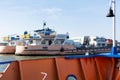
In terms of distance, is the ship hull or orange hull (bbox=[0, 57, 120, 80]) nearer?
orange hull (bbox=[0, 57, 120, 80])

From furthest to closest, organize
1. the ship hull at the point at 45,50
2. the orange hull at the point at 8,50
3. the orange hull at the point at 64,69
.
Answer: the orange hull at the point at 8,50 → the ship hull at the point at 45,50 → the orange hull at the point at 64,69

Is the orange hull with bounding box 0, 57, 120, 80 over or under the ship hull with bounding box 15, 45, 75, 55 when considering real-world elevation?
over

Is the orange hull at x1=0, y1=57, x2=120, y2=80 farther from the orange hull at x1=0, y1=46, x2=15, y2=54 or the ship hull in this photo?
the orange hull at x1=0, y1=46, x2=15, y2=54

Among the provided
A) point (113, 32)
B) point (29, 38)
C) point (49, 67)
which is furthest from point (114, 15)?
point (29, 38)

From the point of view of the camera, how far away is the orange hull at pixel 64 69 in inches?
300

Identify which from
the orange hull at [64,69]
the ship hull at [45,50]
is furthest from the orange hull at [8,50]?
the orange hull at [64,69]

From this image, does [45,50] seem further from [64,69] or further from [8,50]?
[64,69]

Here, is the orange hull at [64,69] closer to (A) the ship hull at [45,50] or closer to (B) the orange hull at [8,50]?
(A) the ship hull at [45,50]

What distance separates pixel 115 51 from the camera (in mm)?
8844

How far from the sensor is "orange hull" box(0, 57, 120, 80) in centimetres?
761

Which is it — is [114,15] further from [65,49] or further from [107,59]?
[65,49]

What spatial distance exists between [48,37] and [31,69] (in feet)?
185

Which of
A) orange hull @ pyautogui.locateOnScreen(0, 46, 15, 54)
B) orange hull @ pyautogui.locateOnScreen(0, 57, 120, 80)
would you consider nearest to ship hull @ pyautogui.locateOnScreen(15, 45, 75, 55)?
orange hull @ pyautogui.locateOnScreen(0, 46, 15, 54)

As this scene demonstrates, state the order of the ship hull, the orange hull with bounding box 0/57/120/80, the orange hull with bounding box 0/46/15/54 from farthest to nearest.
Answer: the orange hull with bounding box 0/46/15/54, the ship hull, the orange hull with bounding box 0/57/120/80
